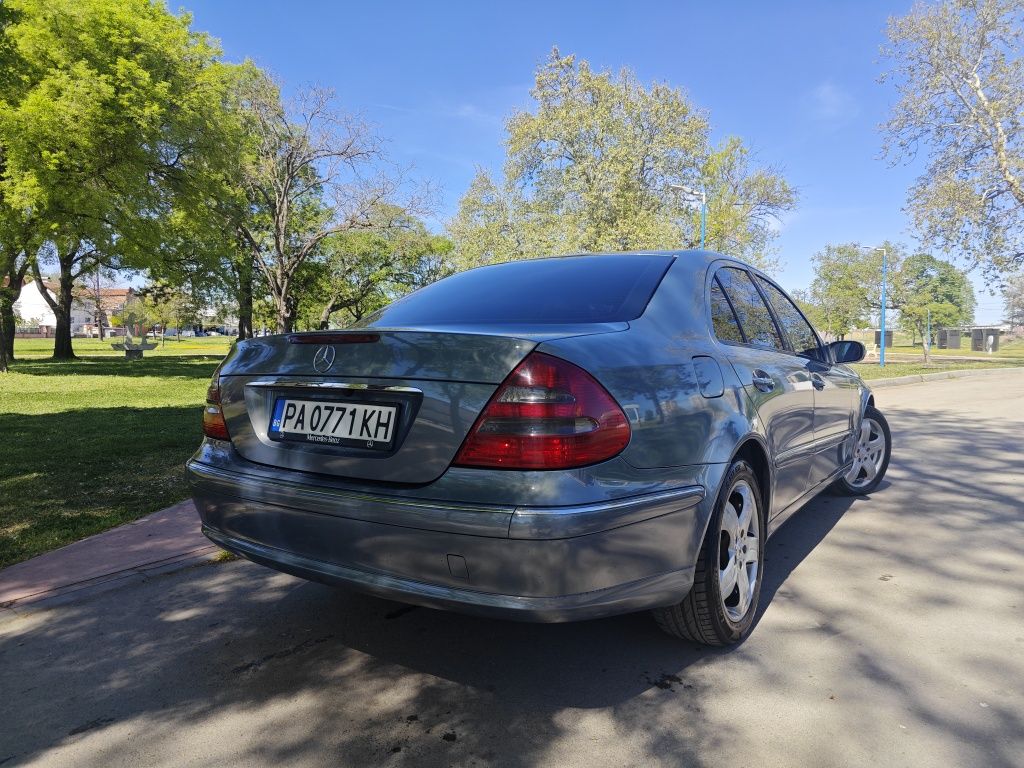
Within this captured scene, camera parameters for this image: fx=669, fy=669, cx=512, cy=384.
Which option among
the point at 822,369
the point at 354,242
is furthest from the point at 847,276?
the point at 822,369

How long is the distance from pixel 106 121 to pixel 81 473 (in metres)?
16.0

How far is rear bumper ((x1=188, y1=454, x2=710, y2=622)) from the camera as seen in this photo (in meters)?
1.93

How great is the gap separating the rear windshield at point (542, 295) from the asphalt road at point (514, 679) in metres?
1.33

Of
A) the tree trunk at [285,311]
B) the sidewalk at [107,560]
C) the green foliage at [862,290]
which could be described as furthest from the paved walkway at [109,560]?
the green foliage at [862,290]

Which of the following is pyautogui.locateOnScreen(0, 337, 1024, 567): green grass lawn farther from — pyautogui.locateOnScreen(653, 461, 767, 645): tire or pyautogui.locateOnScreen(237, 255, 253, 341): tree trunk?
pyautogui.locateOnScreen(237, 255, 253, 341): tree trunk

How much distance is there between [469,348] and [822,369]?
269cm

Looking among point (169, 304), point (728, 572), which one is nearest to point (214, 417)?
point (728, 572)

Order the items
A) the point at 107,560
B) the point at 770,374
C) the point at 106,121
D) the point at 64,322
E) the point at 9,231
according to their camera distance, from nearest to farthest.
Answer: the point at 770,374
the point at 107,560
the point at 106,121
the point at 9,231
the point at 64,322

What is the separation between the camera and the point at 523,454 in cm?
196

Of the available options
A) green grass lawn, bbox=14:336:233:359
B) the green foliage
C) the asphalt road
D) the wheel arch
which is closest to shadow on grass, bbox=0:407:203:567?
the asphalt road

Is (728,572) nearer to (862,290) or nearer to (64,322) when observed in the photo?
(64,322)

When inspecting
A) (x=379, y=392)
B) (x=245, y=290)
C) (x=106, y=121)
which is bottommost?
(x=379, y=392)

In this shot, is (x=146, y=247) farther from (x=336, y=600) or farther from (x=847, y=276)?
(x=847, y=276)

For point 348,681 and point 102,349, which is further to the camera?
point 102,349
